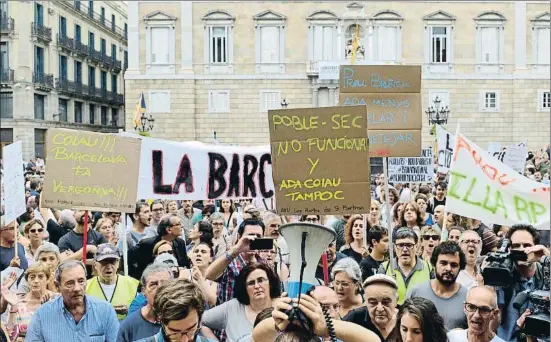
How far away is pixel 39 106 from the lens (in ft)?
124

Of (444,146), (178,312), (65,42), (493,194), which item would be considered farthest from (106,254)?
(65,42)

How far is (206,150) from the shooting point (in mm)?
7652

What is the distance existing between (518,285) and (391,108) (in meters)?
2.38

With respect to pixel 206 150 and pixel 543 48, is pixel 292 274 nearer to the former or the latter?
pixel 206 150

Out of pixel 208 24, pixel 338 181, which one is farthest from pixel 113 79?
pixel 338 181

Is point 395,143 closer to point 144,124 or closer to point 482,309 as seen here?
point 482,309

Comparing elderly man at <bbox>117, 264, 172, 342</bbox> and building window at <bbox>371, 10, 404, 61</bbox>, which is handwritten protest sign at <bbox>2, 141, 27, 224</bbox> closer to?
elderly man at <bbox>117, 264, 172, 342</bbox>

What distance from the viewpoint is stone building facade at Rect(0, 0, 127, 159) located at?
119ft

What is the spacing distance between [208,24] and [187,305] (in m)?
31.9

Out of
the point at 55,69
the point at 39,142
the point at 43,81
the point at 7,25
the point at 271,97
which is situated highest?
the point at 7,25

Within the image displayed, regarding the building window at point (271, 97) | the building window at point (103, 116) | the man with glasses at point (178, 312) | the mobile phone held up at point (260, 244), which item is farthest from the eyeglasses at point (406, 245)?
the building window at point (103, 116)

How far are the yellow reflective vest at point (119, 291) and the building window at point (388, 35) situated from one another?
29.9m

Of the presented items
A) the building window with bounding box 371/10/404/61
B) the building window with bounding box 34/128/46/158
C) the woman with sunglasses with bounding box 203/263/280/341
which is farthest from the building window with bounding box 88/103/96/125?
the woman with sunglasses with bounding box 203/263/280/341

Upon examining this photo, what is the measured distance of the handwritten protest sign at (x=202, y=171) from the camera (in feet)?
24.6
